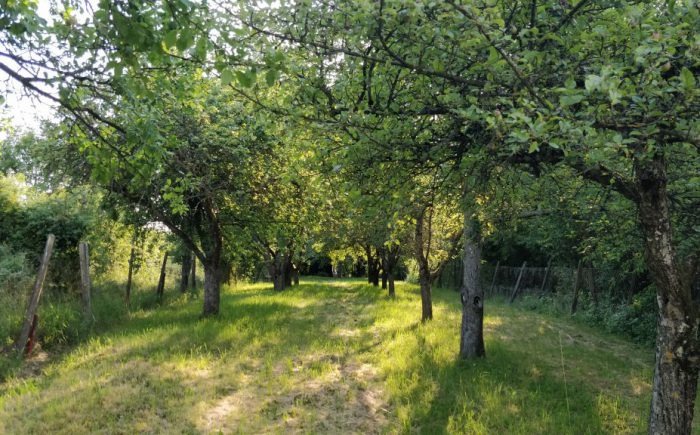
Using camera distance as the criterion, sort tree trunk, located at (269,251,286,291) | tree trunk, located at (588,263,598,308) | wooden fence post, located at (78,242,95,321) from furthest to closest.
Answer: tree trunk, located at (269,251,286,291) < tree trunk, located at (588,263,598,308) < wooden fence post, located at (78,242,95,321)

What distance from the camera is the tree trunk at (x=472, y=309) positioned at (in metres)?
9.11

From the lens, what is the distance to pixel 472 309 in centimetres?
917

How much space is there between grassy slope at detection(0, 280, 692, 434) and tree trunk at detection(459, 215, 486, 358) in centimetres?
39

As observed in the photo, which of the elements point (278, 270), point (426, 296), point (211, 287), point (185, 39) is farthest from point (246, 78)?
point (278, 270)

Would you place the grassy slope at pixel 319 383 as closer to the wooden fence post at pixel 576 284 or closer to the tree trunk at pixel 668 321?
the tree trunk at pixel 668 321

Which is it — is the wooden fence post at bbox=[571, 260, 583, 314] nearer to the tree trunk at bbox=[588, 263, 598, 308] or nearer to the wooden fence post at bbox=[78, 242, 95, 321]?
the tree trunk at bbox=[588, 263, 598, 308]

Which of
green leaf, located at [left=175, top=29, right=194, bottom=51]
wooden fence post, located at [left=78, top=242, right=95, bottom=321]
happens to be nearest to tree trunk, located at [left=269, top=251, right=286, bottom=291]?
wooden fence post, located at [left=78, top=242, right=95, bottom=321]

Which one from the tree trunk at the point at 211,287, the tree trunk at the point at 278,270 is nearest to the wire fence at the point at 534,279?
the tree trunk at the point at 278,270

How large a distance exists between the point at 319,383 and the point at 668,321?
512cm

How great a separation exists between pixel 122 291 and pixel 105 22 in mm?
13178

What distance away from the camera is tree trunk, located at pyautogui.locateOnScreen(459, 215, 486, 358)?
359 inches

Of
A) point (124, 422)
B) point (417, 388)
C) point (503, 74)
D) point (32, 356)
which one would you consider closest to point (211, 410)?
point (124, 422)

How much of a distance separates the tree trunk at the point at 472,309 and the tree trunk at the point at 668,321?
15.6 feet

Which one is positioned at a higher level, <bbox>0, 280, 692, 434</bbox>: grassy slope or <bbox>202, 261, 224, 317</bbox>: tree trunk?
<bbox>202, 261, 224, 317</bbox>: tree trunk
